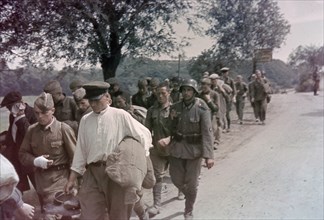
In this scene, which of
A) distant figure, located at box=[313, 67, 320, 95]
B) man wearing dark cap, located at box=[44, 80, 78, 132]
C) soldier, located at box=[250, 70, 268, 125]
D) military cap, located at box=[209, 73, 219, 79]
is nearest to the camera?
man wearing dark cap, located at box=[44, 80, 78, 132]

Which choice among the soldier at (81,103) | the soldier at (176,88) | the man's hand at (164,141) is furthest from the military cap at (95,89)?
the man's hand at (164,141)

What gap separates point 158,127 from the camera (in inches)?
104

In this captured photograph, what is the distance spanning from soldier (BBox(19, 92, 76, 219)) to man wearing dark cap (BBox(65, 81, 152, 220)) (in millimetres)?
105

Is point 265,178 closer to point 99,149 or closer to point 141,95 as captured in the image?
point 141,95

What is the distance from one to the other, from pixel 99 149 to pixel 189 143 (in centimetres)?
78

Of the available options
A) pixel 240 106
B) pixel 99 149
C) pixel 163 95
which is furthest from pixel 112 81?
pixel 240 106

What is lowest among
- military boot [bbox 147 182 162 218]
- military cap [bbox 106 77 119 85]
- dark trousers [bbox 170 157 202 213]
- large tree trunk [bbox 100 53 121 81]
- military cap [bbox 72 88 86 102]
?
military boot [bbox 147 182 162 218]

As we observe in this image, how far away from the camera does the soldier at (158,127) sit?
Answer: 2.64 m

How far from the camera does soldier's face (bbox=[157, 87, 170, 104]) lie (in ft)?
8.49

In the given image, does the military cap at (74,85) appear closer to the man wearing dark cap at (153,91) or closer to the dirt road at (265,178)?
the man wearing dark cap at (153,91)

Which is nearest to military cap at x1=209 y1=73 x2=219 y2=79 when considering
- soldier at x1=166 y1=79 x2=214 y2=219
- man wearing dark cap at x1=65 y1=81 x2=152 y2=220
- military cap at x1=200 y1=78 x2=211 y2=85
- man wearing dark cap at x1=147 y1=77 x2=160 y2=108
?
military cap at x1=200 y1=78 x2=211 y2=85

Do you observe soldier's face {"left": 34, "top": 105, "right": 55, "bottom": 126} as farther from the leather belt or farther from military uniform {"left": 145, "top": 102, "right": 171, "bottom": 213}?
military uniform {"left": 145, "top": 102, "right": 171, "bottom": 213}

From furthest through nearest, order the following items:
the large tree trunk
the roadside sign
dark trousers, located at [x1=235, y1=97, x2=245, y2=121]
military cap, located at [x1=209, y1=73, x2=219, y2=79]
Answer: dark trousers, located at [x1=235, y1=97, x2=245, y2=121] < military cap, located at [x1=209, y1=73, x2=219, y2=79] < the roadside sign < the large tree trunk

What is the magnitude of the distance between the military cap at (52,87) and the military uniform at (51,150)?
0.42ft
